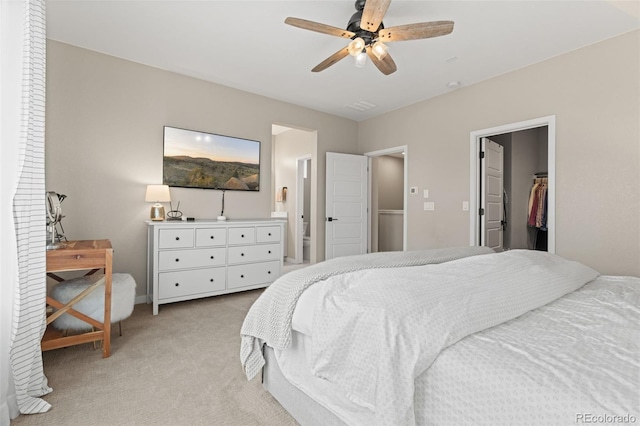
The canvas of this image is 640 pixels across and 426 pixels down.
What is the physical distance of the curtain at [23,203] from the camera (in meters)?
1.57

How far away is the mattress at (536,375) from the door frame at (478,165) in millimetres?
2406

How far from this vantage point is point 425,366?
930mm

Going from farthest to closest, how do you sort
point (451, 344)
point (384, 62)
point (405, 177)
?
point (405, 177), point (384, 62), point (451, 344)

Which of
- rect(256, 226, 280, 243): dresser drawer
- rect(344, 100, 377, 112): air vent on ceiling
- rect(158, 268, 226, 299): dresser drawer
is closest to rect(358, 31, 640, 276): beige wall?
rect(344, 100, 377, 112): air vent on ceiling

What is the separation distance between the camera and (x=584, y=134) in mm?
3148

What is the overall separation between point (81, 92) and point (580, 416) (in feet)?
14.2

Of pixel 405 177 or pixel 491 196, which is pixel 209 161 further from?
pixel 491 196

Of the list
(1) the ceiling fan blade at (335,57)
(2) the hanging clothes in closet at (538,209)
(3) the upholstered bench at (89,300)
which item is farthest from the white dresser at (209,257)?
(2) the hanging clothes in closet at (538,209)

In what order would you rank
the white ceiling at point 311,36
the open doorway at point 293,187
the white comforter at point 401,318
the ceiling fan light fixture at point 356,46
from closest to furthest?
the white comforter at point 401,318
the ceiling fan light fixture at point 356,46
the white ceiling at point 311,36
the open doorway at point 293,187

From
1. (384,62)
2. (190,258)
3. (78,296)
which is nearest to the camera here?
(78,296)

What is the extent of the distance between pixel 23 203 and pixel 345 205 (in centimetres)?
430

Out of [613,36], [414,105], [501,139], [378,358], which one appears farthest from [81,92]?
[501,139]

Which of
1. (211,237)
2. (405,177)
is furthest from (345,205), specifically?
(211,237)

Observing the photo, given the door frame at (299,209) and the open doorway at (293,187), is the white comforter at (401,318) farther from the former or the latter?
the door frame at (299,209)
